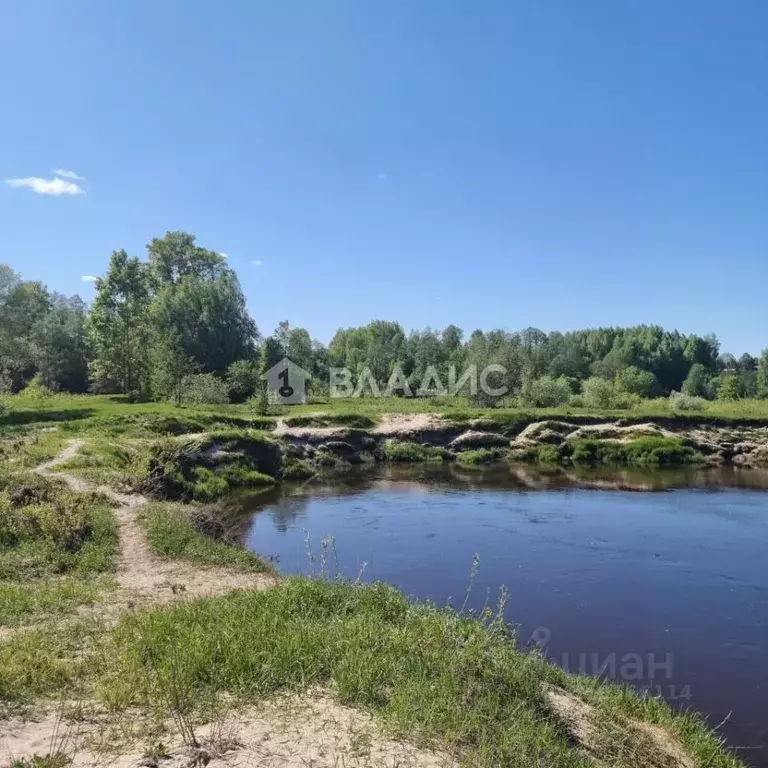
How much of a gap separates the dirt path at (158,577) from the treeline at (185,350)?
98.2 ft

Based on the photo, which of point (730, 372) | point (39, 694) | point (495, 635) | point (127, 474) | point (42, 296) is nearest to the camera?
point (39, 694)

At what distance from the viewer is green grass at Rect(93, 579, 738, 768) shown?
19.4 ft

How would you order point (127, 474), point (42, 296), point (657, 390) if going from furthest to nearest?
point (657, 390) → point (42, 296) → point (127, 474)

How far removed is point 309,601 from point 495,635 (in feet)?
9.49

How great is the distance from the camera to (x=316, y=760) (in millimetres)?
5164

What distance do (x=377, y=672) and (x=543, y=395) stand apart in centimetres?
4950

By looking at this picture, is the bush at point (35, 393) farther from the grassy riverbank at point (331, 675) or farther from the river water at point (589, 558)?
the grassy riverbank at point (331, 675)

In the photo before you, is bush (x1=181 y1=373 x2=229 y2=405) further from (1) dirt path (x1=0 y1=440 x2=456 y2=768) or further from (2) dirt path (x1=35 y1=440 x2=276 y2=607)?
(1) dirt path (x1=0 y1=440 x2=456 y2=768)

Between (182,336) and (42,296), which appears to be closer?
(182,336)

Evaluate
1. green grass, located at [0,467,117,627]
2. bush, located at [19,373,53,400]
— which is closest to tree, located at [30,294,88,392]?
bush, located at [19,373,53,400]

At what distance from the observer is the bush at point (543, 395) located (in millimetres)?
53875

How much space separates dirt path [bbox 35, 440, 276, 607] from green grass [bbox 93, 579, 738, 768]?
5.79 feet

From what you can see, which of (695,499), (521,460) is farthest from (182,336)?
(695,499)

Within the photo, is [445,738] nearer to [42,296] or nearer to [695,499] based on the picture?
[695,499]
